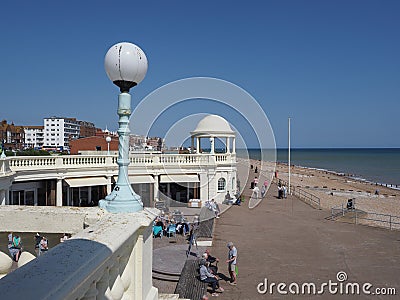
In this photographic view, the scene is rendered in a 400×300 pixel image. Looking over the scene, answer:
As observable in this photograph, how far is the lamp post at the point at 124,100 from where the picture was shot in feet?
10.2

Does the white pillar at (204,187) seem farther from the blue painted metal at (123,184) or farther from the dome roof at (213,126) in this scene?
the blue painted metal at (123,184)

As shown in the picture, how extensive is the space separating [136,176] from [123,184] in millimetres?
20040

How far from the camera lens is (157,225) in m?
17.1

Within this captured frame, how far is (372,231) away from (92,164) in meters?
15.7

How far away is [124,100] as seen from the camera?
11.3 feet

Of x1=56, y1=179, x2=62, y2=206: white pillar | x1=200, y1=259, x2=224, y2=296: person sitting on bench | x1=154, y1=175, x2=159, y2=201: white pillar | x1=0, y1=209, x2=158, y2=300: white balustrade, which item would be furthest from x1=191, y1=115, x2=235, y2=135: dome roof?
x1=0, y1=209, x2=158, y2=300: white balustrade

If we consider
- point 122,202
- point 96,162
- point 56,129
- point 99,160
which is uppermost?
point 56,129

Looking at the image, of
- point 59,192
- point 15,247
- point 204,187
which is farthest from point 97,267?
point 204,187

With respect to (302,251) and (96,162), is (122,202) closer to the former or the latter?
(302,251)

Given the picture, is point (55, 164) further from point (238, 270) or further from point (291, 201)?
point (291, 201)

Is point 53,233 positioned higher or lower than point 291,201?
higher

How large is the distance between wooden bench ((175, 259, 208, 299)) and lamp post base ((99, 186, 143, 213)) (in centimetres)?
643

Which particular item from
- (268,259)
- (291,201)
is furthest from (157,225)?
(291,201)

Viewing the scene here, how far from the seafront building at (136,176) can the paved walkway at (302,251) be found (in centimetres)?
417
